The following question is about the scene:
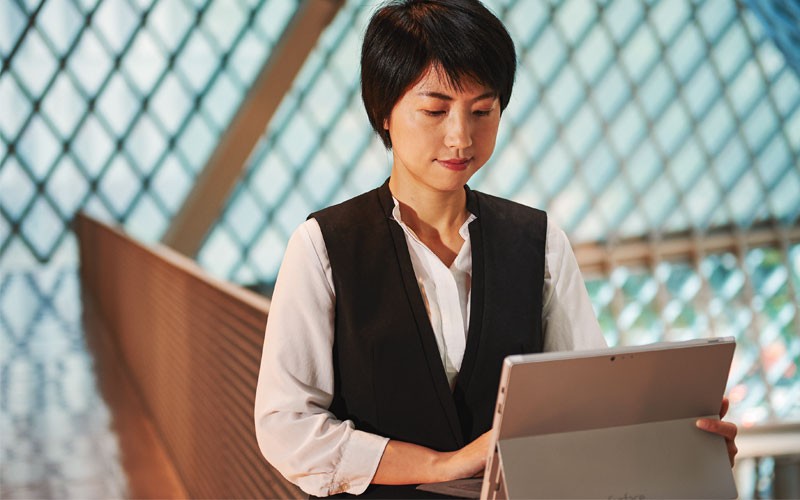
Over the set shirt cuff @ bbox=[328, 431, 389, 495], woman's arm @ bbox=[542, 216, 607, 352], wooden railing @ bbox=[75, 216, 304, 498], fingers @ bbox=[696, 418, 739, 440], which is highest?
woman's arm @ bbox=[542, 216, 607, 352]

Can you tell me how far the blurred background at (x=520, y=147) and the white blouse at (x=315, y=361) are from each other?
37.8 feet

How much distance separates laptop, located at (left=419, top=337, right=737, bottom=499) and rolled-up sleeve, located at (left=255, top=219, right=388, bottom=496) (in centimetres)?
22

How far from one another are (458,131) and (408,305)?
238 millimetres

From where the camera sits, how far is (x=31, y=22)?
1431 cm

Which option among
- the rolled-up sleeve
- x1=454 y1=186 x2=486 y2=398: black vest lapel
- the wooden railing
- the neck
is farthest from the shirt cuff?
the wooden railing

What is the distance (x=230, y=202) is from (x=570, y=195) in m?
6.07

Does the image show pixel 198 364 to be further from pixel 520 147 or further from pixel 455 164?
pixel 520 147

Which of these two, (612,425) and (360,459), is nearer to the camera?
(612,425)

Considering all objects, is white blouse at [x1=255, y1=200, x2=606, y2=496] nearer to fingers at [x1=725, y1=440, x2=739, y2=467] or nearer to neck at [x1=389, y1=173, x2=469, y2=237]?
neck at [x1=389, y1=173, x2=469, y2=237]

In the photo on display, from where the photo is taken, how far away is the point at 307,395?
1204 mm

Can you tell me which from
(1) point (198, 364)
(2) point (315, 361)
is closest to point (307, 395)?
(2) point (315, 361)

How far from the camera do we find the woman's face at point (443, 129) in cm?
121

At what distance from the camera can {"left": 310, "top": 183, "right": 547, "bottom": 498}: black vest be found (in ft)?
4.03

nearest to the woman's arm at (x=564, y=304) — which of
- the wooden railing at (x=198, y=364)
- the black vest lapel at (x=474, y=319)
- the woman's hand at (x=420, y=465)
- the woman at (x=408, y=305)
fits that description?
the woman at (x=408, y=305)
